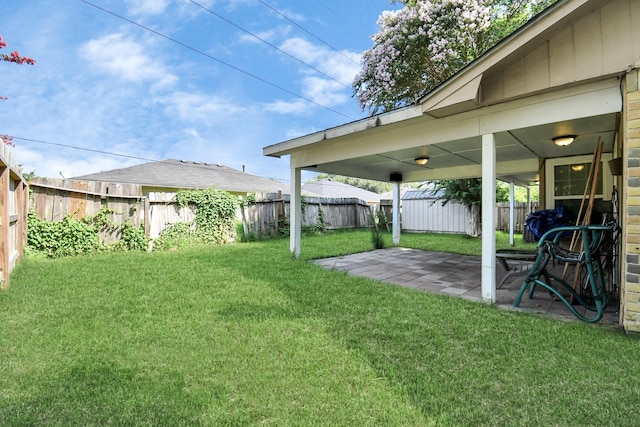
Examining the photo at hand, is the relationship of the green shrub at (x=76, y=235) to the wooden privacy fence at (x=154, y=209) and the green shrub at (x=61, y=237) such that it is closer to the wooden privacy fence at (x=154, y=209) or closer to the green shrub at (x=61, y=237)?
the green shrub at (x=61, y=237)

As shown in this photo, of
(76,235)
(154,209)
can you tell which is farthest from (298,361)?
(154,209)

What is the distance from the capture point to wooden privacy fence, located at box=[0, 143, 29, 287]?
3.85 m

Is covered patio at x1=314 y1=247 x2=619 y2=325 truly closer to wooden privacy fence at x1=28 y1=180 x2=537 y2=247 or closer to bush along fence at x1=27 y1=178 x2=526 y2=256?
bush along fence at x1=27 y1=178 x2=526 y2=256

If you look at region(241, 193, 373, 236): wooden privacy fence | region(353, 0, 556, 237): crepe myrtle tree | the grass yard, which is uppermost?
region(353, 0, 556, 237): crepe myrtle tree

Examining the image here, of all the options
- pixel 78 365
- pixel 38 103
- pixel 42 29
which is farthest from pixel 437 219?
pixel 38 103

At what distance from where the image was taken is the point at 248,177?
17.9 meters

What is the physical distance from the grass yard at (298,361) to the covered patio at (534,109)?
1049 millimetres

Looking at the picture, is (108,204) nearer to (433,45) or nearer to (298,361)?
(298,361)

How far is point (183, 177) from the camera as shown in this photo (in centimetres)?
1378

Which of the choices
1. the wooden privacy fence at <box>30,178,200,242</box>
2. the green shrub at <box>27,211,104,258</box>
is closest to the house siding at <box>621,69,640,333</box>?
the wooden privacy fence at <box>30,178,200,242</box>

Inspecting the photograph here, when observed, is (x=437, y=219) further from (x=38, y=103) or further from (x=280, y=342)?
(x=38, y=103)

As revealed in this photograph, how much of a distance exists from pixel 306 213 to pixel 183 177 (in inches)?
247

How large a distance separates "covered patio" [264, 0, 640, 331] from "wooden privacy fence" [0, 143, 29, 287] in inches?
156

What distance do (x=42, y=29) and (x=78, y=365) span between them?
1304cm
